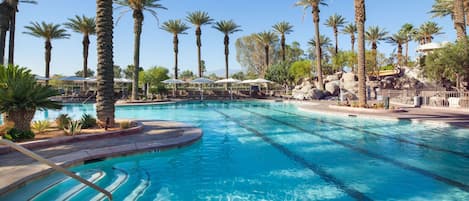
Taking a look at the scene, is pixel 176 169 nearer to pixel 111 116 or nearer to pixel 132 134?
pixel 132 134

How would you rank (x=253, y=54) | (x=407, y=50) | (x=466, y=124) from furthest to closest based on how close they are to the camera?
1. (x=253, y=54)
2. (x=407, y=50)
3. (x=466, y=124)

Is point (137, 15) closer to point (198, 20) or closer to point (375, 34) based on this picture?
point (198, 20)

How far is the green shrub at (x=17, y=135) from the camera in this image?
732 centimetres

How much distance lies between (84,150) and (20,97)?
271 centimetres

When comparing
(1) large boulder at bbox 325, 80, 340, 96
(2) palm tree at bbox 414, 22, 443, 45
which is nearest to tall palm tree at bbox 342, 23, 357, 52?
(2) palm tree at bbox 414, 22, 443, 45

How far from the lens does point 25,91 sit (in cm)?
782

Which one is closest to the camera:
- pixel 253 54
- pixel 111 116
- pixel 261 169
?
pixel 261 169

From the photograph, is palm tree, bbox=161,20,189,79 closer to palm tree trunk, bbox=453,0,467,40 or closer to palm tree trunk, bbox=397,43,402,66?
palm tree trunk, bbox=453,0,467,40

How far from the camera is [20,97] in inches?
305

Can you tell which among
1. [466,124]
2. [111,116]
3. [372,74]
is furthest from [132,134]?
[372,74]

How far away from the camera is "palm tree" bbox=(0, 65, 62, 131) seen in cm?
760

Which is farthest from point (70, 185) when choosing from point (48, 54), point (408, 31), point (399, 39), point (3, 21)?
point (408, 31)

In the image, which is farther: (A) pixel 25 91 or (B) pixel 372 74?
(B) pixel 372 74

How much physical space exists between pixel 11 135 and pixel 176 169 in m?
4.75
